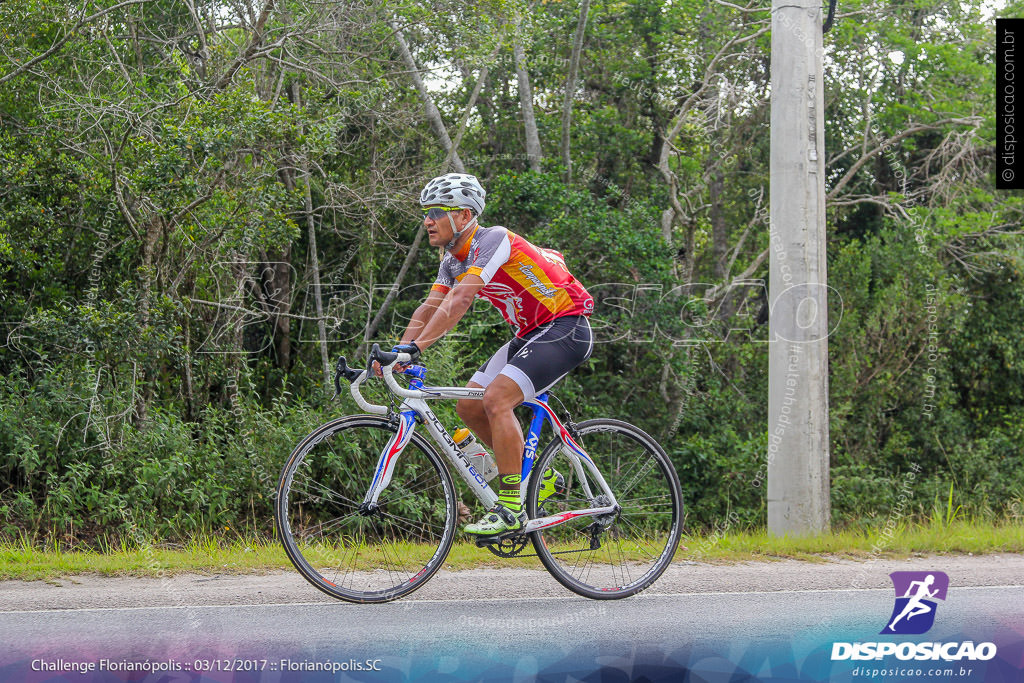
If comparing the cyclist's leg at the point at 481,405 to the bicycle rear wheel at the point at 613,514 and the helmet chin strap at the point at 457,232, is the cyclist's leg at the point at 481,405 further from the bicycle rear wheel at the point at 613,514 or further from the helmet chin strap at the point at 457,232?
the helmet chin strap at the point at 457,232

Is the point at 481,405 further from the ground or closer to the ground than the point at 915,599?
further from the ground

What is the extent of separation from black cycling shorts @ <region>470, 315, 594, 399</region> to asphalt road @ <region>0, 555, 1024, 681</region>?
48.4 inches

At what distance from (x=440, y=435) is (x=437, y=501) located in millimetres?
430

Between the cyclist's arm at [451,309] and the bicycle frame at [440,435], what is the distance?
16cm

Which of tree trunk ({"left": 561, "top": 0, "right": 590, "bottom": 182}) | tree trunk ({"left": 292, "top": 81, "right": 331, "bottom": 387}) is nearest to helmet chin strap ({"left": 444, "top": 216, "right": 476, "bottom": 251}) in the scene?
tree trunk ({"left": 292, "top": 81, "right": 331, "bottom": 387})

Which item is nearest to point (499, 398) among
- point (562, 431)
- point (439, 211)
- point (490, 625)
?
point (562, 431)

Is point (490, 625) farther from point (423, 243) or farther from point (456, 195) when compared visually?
point (423, 243)

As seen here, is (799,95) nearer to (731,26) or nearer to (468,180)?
(468,180)

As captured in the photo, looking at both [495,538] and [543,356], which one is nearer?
[495,538]

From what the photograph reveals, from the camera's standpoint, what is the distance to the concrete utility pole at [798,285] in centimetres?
809

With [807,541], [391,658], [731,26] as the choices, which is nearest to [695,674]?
[391,658]

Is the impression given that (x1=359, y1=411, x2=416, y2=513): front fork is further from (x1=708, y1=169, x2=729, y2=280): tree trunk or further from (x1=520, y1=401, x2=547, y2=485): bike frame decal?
(x1=708, y1=169, x2=729, y2=280): tree trunk

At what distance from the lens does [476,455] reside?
502 cm

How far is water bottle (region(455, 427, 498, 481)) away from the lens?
16.4ft
